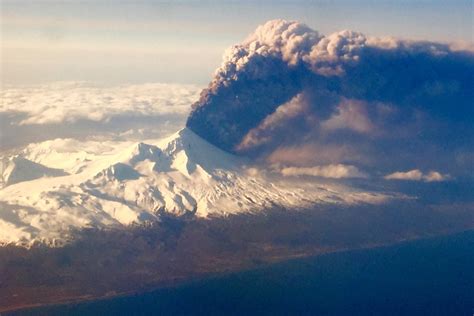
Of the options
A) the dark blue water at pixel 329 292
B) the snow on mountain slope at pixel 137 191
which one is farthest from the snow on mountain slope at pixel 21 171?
the dark blue water at pixel 329 292

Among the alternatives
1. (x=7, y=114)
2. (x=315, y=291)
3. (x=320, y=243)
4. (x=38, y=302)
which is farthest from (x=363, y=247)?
(x=7, y=114)

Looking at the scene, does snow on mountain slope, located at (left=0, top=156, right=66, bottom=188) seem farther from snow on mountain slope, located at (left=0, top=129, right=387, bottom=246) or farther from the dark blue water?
the dark blue water

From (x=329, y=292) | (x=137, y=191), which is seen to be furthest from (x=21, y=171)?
(x=329, y=292)

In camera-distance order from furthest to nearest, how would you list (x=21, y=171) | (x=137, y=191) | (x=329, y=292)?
1. (x=21, y=171)
2. (x=137, y=191)
3. (x=329, y=292)

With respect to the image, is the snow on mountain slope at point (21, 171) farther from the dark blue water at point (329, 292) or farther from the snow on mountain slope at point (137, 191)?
the dark blue water at point (329, 292)

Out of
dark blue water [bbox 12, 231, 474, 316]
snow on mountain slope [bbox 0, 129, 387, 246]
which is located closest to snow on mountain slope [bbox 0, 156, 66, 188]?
snow on mountain slope [bbox 0, 129, 387, 246]

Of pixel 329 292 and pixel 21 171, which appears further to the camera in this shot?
pixel 21 171

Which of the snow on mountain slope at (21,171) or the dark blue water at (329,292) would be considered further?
the snow on mountain slope at (21,171)

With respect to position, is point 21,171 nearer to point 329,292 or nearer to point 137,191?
point 137,191
